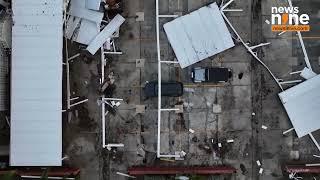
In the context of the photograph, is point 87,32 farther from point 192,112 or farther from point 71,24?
point 192,112

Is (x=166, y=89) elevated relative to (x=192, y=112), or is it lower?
elevated

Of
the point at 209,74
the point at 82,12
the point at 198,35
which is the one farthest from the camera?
the point at 198,35

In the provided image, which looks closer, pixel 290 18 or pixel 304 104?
pixel 304 104

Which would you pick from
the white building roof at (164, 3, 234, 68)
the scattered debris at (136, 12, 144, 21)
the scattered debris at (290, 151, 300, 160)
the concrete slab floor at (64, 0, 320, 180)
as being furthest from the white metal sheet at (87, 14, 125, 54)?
the scattered debris at (290, 151, 300, 160)

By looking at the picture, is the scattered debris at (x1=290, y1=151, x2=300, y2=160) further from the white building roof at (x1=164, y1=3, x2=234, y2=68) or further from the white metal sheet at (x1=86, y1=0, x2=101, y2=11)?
the white metal sheet at (x1=86, y1=0, x2=101, y2=11)

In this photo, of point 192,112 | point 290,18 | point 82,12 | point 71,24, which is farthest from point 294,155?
point 71,24

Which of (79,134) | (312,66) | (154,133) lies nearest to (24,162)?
(79,134)

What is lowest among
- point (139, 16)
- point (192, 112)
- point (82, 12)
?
point (192, 112)

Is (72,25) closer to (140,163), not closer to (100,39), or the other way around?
(100,39)

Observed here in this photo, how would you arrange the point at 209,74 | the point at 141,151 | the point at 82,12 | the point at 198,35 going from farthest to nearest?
the point at 141,151, the point at 198,35, the point at 209,74, the point at 82,12
